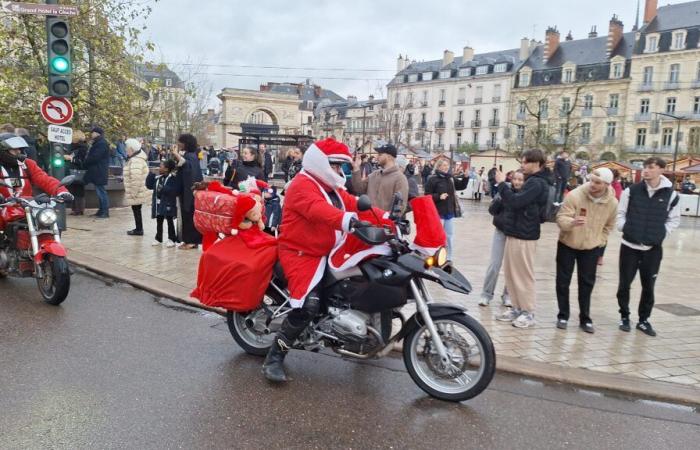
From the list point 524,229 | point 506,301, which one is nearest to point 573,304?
point 506,301

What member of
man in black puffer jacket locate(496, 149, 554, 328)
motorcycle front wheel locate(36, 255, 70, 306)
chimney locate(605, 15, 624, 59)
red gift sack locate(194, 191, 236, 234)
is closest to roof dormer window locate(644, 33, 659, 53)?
chimney locate(605, 15, 624, 59)

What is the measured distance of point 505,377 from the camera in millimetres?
4562

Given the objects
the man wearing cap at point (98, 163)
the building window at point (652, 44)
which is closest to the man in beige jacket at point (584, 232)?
the man wearing cap at point (98, 163)

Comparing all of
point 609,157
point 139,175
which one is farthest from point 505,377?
point 609,157

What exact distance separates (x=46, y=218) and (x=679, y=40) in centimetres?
6570

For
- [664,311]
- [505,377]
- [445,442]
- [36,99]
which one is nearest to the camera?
[445,442]

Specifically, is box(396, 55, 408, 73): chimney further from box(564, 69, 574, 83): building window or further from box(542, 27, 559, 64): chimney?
box(564, 69, 574, 83): building window

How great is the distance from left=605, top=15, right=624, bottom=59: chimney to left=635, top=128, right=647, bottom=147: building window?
9.46m

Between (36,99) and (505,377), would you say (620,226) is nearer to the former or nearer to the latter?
(505,377)

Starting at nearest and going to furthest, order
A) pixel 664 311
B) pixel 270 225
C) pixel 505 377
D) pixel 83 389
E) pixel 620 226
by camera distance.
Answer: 1. pixel 83 389
2. pixel 505 377
3. pixel 620 226
4. pixel 664 311
5. pixel 270 225

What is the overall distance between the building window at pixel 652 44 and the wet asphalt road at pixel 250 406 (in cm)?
6515

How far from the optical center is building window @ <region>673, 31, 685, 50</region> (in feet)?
186

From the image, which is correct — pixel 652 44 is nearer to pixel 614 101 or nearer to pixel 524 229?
pixel 614 101

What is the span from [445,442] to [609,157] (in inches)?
2440
